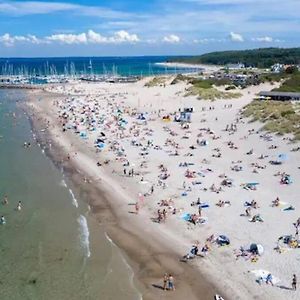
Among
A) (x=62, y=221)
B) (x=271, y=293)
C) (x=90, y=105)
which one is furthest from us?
(x=90, y=105)

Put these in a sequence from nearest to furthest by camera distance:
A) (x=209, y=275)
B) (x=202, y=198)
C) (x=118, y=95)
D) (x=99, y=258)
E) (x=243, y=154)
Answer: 1. (x=209, y=275)
2. (x=99, y=258)
3. (x=202, y=198)
4. (x=243, y=154)
5. (x=118, y=95)

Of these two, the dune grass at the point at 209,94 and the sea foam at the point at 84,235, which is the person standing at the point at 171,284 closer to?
the sea foam at the point at 84,235

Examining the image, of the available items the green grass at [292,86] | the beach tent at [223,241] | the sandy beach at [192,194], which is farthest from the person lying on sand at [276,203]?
the green grass at [292,86]

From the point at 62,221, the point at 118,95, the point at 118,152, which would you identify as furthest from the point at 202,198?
the point at 118,95

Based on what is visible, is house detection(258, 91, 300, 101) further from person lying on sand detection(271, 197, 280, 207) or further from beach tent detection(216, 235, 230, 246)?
beach tent detection(216, 235, 230, 246)

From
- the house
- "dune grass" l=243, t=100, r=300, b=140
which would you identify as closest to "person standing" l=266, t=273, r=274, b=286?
"dune grass" l=243, t=100, r=300, b=140

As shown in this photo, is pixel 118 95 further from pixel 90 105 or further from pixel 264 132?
pixel 264 132

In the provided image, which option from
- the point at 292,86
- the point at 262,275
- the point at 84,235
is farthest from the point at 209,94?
the point at 262,275
